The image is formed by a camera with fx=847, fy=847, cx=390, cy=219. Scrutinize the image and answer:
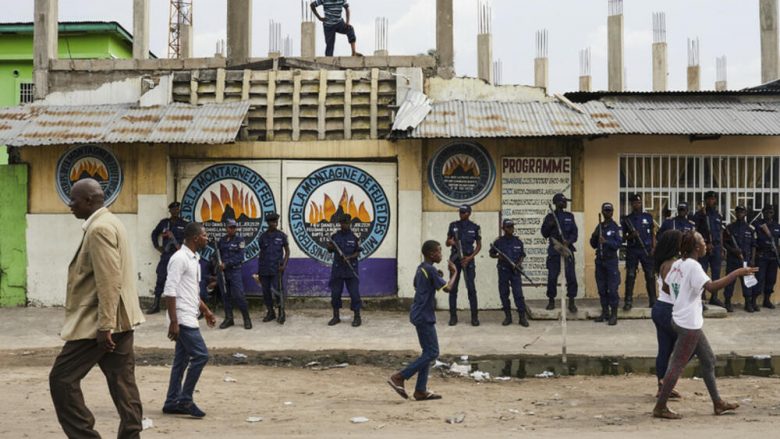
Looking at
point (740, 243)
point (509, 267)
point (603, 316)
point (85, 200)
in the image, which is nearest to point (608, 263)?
point (603, 316)

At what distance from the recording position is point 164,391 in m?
8.13

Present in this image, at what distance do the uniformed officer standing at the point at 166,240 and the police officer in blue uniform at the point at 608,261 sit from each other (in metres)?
6.23

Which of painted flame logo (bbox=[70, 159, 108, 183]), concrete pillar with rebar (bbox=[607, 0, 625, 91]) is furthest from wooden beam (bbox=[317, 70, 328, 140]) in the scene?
concrete pillar with rebar (bbox=[607, 0, 625, 91])

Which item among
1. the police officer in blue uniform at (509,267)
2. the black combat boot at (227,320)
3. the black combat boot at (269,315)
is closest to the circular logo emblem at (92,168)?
the black combat boot at (227,320)

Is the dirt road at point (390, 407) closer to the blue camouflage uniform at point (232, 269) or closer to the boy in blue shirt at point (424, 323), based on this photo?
the boy in blue shirt at point (424, 323)

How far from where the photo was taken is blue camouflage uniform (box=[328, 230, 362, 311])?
40.4 ft

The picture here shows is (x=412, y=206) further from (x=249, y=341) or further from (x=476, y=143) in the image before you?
(x=249, y=341)

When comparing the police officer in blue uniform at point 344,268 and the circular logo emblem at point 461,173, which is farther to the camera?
the circular logo emblem at point 461,173

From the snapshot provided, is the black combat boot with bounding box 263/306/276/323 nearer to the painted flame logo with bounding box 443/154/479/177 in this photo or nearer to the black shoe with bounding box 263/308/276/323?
the black shoe with bounding box 263/308/276/323

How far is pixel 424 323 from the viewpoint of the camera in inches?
300

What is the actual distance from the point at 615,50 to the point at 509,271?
17715mm

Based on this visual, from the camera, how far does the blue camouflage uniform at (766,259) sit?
42.6 feet

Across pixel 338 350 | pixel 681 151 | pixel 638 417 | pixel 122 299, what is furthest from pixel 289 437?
pixel 681 151

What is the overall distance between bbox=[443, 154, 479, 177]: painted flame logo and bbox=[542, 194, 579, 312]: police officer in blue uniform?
1502 mm
